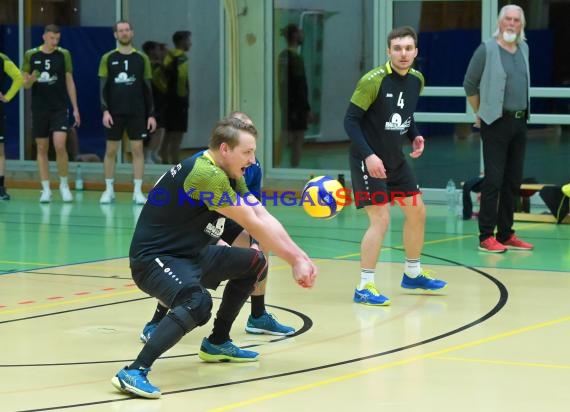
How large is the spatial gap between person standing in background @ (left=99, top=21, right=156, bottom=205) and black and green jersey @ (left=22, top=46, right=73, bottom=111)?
0.65m

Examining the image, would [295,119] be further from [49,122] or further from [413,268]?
[413,268]

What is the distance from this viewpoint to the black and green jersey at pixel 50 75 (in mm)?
→ 18062

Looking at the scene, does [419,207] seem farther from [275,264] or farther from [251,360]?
[251,360]

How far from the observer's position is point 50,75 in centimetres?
1806

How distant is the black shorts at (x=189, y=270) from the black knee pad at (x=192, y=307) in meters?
0.04

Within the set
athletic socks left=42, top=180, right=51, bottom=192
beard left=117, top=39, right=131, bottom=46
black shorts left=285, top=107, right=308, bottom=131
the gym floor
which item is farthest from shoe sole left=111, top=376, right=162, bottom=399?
black shorts left=285, top=107, right=308, bottom=131

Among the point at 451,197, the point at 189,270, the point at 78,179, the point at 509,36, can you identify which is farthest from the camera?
the point at 78,179

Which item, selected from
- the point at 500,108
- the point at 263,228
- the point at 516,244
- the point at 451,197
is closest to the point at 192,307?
the point at 263,228

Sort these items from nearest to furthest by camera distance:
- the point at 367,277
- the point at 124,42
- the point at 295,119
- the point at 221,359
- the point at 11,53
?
the point at 221,359 → the point at 367,277 → the point at 124,42 → the point at 295,119 → the point at 11,53

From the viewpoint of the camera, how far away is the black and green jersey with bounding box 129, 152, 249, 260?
23.0 ft

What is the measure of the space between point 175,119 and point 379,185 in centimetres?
1046

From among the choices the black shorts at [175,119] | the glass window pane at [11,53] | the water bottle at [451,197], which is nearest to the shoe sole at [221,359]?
the water bottle at [451,197]

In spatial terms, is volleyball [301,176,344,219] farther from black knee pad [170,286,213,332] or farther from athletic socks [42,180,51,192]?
athletic socks [42,180,51,192]

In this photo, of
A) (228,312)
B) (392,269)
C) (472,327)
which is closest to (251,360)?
(228,312)
